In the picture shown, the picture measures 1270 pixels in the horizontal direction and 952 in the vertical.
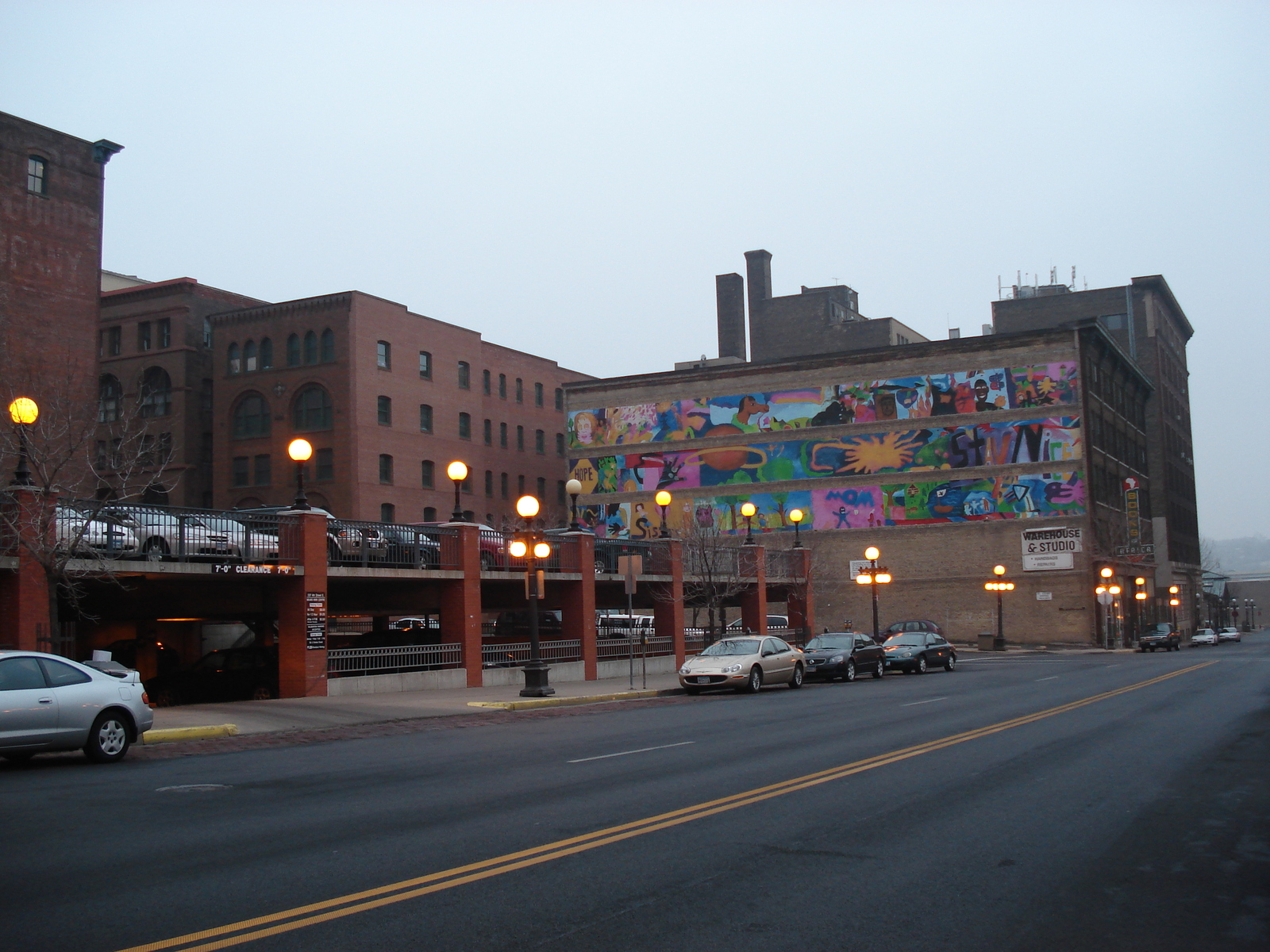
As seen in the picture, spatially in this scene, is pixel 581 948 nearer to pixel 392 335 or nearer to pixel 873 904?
pixel 873 904

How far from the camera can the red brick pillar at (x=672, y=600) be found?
3797 centimetres

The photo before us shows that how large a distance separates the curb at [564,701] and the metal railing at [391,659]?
3.58 metres

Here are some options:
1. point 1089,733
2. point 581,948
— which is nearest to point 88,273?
point 1089,733

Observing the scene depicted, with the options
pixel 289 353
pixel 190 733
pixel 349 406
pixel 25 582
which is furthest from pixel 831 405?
pixel 190 733

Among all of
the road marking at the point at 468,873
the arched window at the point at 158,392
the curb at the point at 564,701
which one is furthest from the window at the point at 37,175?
the road marking at the point at 468,873

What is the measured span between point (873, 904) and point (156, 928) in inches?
162

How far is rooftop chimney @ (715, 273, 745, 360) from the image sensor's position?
287 feet

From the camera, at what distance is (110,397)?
213 feet

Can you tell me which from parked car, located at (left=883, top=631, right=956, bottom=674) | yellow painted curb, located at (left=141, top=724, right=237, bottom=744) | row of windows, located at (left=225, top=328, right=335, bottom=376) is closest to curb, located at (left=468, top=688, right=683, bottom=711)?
yellow painted curb, located at (left=141, top=724, right=237, bottom=744)

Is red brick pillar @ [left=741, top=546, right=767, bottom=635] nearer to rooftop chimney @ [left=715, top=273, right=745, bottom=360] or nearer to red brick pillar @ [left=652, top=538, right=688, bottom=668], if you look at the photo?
red brick pillar @ [left=652, top=538, right=688, bottom=668]

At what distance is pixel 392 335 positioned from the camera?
64000mm

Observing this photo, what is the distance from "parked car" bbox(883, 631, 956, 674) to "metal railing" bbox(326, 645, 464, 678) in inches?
592

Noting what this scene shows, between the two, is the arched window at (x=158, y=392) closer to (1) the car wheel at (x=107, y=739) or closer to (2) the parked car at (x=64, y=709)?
(2) the parked car at (x=64, y=709)

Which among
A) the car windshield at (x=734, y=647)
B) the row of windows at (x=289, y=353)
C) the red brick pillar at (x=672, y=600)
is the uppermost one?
the row of windows at (x=289, y=353)
